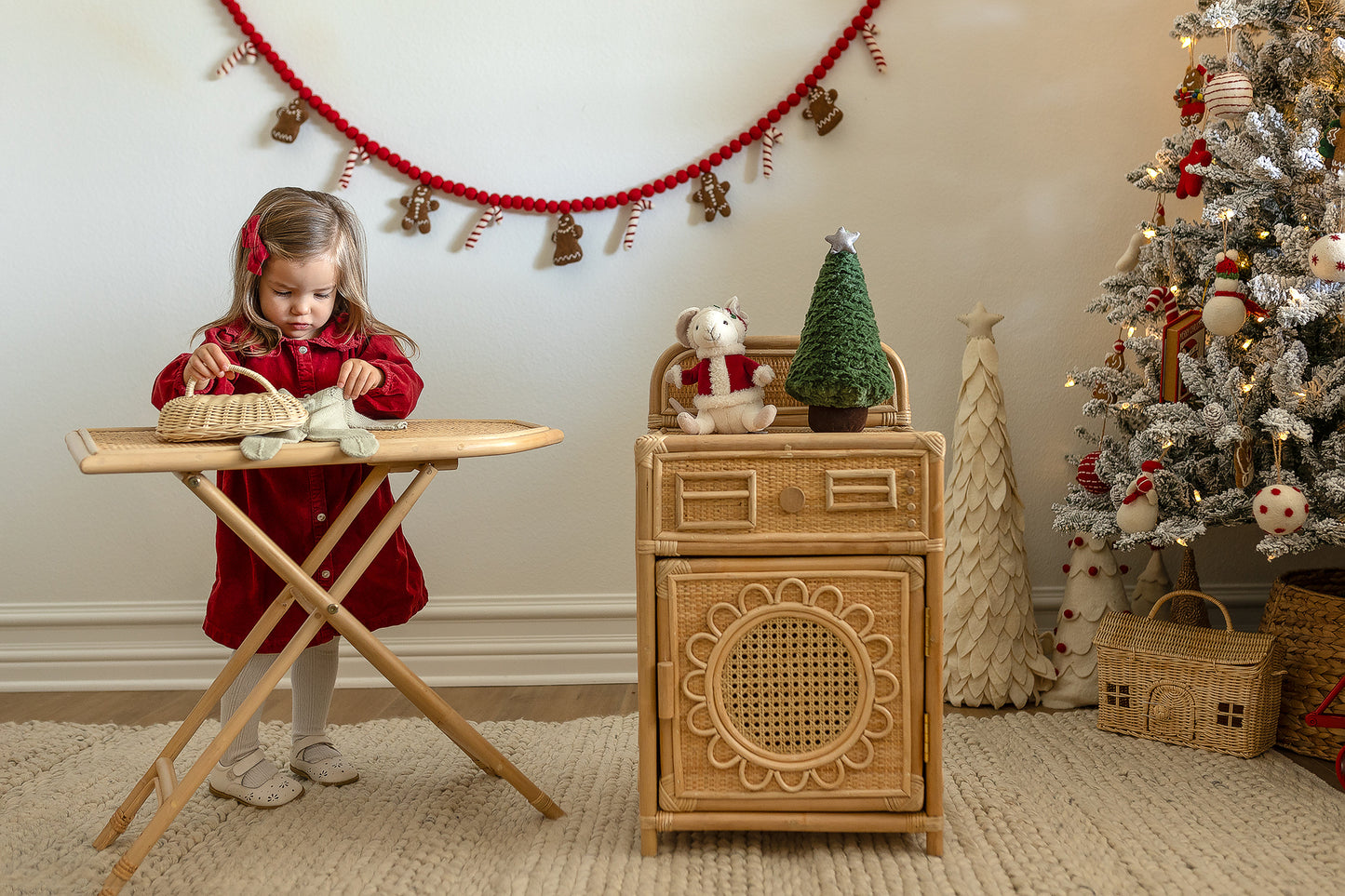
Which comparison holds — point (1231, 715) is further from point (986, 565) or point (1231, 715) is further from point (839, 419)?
point (839, 419)

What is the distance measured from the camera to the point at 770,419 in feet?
4.79

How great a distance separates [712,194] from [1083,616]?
1195 mm

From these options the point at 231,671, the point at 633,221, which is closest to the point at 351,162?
the point at 633,221

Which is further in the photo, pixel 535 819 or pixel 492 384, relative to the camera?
pixel 492 384

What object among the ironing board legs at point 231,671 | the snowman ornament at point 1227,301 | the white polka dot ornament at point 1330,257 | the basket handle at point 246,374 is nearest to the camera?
the basket handle at point 246,374

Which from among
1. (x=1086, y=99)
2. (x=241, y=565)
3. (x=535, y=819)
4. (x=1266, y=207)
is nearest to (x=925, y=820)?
(x=535, y=819)

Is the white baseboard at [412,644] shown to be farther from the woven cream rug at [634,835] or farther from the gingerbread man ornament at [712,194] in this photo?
the gingerbread man ornament at [712,194]

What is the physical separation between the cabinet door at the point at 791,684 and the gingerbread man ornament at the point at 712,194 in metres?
1.02

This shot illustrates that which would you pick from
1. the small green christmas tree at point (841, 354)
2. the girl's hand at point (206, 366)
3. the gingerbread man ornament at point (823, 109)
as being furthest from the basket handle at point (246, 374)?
the gingerbread man ornament at point (823, 109)

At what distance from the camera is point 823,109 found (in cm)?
208

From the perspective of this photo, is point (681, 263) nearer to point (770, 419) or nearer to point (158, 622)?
point (770, 419)

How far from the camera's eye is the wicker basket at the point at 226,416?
4.00 ft

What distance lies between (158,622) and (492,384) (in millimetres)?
938

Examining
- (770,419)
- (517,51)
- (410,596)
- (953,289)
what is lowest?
(410,596)
